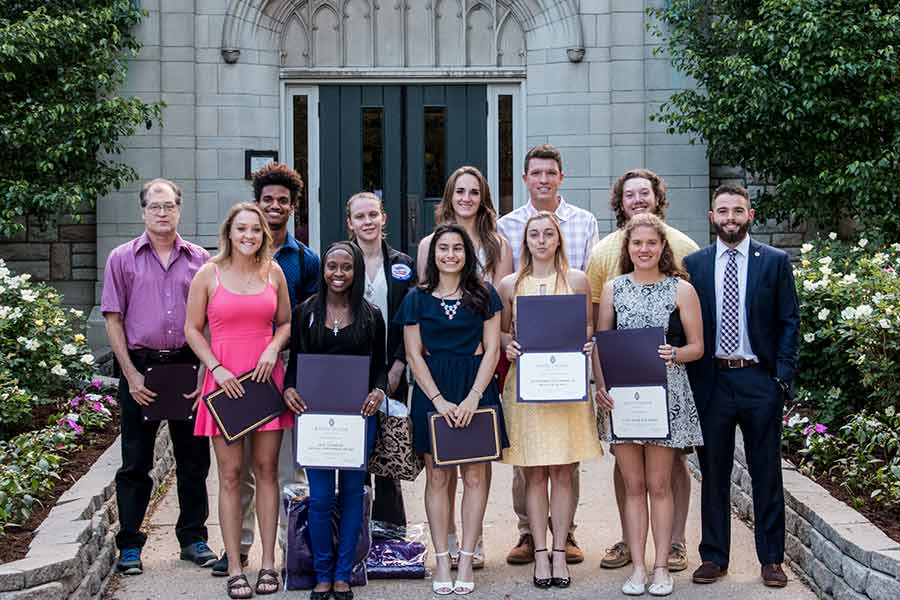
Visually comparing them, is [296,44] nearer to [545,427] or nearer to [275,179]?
[275,179]

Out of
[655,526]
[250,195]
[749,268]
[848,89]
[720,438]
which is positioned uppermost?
[848,89]

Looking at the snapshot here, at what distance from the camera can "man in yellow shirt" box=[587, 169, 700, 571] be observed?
5859mm

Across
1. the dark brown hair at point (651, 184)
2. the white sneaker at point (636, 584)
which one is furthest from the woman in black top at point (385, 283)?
the white sneaker at point (636, 584)

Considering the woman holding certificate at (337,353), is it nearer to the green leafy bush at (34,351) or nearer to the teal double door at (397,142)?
the green leafy bush at (34,351)

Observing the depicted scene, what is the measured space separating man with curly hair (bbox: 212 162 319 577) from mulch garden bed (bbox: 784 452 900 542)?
2.85 metres

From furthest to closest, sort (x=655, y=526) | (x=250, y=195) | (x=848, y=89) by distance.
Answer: (x=250, y=195)
(x=848, y=89)
(x=655, y=526)

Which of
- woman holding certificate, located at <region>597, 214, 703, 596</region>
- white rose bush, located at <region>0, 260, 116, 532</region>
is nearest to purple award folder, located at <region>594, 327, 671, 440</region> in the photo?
woman holding certificate, located at <region>597, 214, 703, 596</region>

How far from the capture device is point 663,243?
5.55 metres

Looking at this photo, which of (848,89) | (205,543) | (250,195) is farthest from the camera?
(250,195)

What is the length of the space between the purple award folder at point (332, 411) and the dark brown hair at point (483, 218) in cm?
101

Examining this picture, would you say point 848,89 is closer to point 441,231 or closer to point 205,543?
point 441,231

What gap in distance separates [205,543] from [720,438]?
A: 270cm

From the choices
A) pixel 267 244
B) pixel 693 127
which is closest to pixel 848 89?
A: pixel 693 127

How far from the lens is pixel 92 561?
18.4 ft
